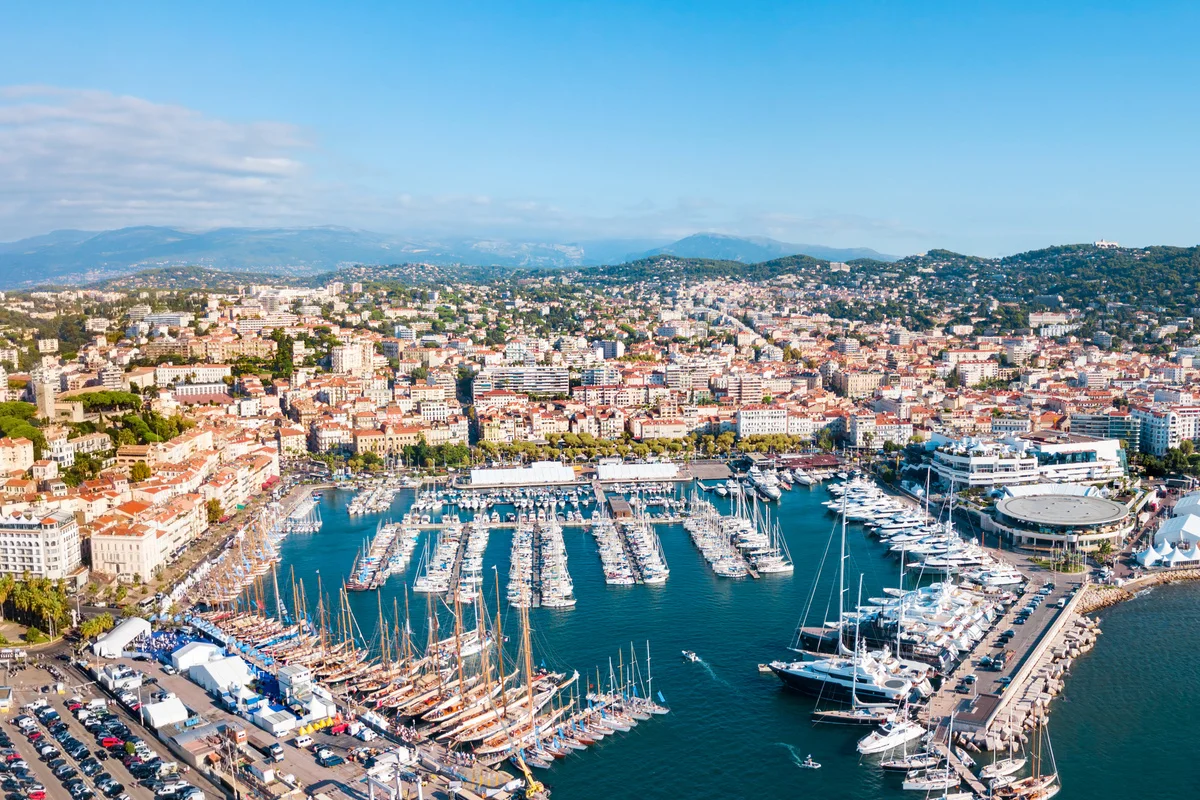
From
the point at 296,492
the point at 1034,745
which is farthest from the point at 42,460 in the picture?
the point at 1034,745

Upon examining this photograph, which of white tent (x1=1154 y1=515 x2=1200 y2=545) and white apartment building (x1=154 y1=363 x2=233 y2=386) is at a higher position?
white apartment building (x1=154 y1=363 x2=233 y2=386)

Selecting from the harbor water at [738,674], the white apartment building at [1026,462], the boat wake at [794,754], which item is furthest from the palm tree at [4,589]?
the white apartment building at [1026,462]

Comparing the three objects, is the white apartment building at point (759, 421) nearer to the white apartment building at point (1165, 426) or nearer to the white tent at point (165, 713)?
the white apartment building at point (1165, 426)

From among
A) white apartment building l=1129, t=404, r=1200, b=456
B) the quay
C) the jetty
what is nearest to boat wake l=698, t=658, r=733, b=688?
the jetty

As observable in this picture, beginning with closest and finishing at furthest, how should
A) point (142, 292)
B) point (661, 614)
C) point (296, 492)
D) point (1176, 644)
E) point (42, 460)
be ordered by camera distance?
point (1176, 644)
point (661, 614)
point (42, 460)
point (296, 492)
point (142, 292)

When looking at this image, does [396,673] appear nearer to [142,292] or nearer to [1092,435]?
[1092,435]

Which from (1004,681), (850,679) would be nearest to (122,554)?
(850,679)

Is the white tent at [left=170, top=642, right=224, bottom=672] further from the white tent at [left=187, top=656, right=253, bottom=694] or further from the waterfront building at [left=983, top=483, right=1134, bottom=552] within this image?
the waterfront building at [left=983, top=483, right=1134, bottom=552]
